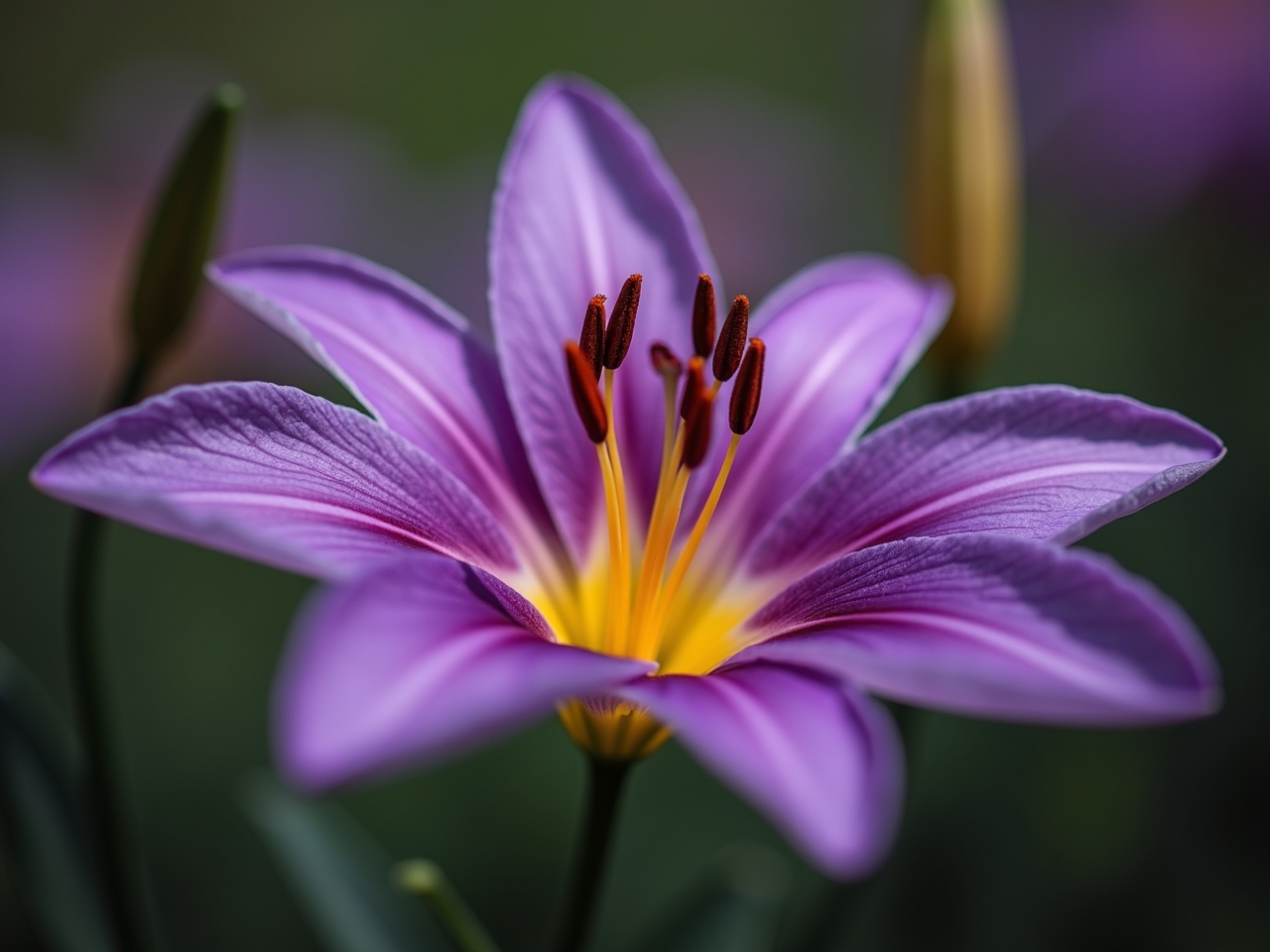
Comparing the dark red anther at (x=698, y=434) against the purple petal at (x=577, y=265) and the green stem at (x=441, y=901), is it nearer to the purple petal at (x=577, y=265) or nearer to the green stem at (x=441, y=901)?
the purple petal at (x=577, y=265)

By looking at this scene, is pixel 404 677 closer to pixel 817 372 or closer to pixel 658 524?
pixel 658 524

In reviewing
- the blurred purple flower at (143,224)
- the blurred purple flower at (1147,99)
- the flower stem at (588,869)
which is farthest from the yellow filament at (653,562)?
the blurred purple flower at (1147,99)

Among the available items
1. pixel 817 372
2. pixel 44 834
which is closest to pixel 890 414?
pixel 817 372

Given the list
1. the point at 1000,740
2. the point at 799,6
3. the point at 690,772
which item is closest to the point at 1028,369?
the point at 1000,740

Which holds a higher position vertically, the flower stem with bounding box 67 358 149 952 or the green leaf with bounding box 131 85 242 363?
the green leaf with bounding box 131 85 242 363

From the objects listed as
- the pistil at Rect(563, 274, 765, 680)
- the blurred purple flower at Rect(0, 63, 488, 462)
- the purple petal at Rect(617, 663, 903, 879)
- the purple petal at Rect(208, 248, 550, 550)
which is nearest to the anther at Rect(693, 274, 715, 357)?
the pistil at Rect(563, 274, 765, 680)

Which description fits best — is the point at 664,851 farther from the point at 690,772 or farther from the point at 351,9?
the point at 351,9

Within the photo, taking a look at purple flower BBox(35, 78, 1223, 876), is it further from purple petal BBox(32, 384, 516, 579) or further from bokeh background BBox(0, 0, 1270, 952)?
bokeh background BBox(0, 0, 1270, 952)
